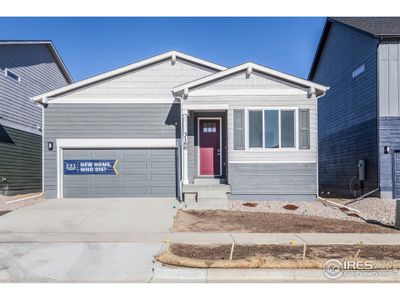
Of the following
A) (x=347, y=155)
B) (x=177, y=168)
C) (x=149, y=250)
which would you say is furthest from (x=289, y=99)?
(x=149, y=250)

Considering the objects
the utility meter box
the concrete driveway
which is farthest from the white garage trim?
the utility meter box

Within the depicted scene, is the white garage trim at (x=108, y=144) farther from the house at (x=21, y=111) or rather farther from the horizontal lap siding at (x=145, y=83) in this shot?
the house at (x=21, y=111)

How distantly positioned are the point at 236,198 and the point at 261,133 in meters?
2.52

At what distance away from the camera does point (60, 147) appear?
47.7 ft

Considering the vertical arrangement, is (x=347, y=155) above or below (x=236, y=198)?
above

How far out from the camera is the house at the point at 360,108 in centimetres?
1470

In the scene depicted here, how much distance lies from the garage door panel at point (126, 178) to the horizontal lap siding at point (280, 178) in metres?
3.02

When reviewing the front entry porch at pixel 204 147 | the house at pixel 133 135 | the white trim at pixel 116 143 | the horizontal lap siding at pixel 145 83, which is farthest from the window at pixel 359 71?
the white trim at pixel 116 143

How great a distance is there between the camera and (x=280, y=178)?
518 inches

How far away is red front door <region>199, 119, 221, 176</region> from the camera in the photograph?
14.4 m

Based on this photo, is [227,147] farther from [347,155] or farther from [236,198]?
[347,155]

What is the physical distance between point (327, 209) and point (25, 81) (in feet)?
49.8

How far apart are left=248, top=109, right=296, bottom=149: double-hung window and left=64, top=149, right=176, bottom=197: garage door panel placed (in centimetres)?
354

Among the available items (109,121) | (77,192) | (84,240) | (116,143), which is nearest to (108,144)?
(116,143)
